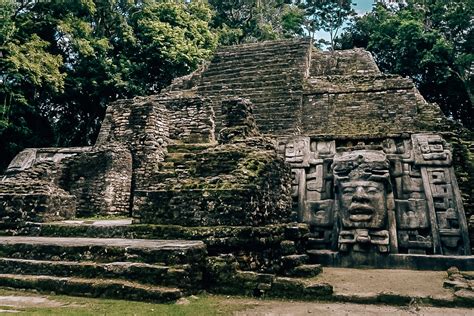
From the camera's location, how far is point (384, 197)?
6.72m

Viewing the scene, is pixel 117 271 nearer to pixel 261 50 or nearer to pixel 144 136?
pixel 144 136

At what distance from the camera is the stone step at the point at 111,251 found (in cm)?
470

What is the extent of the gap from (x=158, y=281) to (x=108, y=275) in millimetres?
632

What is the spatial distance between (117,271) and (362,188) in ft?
13.2

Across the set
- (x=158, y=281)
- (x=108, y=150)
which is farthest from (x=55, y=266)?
(x=108, y=150)

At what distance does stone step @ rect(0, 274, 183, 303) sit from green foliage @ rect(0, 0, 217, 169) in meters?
13.0

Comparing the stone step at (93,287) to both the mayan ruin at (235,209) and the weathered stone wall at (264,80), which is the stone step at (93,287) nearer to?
the mayan ruin at (235,209)

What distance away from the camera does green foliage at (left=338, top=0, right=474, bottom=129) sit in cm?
1914

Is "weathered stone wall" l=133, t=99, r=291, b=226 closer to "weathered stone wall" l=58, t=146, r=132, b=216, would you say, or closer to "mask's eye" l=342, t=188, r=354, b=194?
"mask's eye" l=342, t=188, r=354, b=194

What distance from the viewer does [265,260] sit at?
555 centimetres

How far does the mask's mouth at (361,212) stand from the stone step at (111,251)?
267cm

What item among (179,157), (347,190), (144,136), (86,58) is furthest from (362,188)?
(86,58)

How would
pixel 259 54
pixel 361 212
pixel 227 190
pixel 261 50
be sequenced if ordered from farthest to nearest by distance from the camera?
pixel 261 50 < pixel 259 54 < pixel 361 212 < pixel 227 190

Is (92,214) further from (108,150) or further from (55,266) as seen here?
(55,266)
